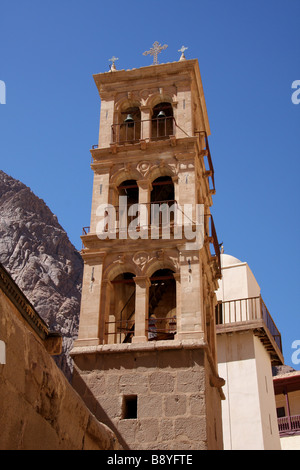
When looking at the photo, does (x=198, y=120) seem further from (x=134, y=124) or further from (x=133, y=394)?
(x=133, y=394)

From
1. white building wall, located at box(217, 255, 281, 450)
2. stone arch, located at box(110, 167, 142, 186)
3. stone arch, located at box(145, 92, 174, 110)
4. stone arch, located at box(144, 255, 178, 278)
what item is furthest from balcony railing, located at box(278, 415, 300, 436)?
stone arch, located at box(145, 92, 174, 110)

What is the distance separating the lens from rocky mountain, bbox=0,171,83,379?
152ft

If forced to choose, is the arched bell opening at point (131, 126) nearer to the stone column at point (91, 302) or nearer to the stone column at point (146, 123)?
the stone column at point (146, 123)

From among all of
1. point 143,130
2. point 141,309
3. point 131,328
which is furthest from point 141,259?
point 143,130

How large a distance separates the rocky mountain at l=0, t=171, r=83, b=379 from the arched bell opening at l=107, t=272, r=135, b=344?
915 inches

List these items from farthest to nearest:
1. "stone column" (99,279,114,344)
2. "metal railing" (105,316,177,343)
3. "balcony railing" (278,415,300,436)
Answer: "balcony railing" (278,415,300,436), "metal railing" (105,316,177,343), "stone column" (99,279,114,344)

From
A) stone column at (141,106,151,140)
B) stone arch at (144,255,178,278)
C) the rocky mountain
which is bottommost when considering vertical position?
stone arch at (144,255,178,278)

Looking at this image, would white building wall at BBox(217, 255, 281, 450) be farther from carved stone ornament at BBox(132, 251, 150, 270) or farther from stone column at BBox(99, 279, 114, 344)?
carved stone ornament at BBox(132, 251, 150, 270)

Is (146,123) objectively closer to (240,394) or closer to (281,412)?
(240,394)

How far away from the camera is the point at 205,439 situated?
14.2m

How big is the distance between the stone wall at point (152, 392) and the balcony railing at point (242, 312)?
34.1 feet

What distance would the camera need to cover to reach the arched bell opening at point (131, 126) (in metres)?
20.2
